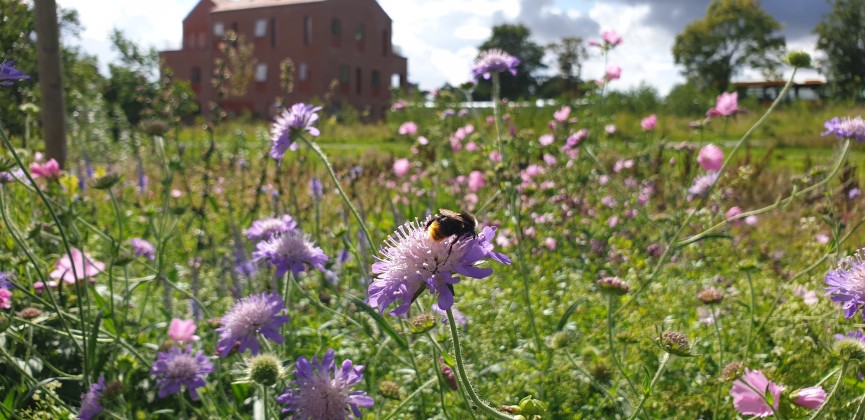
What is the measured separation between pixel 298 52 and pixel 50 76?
2356 cm

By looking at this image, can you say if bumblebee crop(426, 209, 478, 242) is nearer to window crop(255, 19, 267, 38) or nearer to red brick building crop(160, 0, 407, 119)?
red brick building crop(160, 0, 407, 119)

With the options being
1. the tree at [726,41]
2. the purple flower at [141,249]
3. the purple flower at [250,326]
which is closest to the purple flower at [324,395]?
the purple flower at [250,326]

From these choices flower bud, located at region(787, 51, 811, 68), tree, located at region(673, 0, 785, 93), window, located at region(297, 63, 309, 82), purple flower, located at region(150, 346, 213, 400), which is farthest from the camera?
tree, located at region(673, 0, 785, 93)

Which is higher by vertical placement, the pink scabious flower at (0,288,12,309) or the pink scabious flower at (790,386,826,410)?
the pink scabious flower at (0,288,12,309)

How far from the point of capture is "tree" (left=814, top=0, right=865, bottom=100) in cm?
2456

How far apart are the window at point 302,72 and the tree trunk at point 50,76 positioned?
23389 mm

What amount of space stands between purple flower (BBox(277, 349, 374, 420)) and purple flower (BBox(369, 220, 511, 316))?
412mm

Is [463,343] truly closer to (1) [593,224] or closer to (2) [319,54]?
(1) [593,224]

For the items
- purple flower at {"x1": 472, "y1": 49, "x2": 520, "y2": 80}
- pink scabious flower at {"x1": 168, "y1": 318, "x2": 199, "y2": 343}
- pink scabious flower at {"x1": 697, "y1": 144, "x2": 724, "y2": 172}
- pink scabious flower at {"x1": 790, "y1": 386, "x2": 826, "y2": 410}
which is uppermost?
purple flower at {"x1": 472, "y1": 49, "x2": 520, "y2": 80}

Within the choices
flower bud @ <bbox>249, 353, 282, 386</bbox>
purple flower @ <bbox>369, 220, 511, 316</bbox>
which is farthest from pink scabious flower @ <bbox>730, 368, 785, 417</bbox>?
flower bud @ <bbox>249, 353, 282, 386</bbox>

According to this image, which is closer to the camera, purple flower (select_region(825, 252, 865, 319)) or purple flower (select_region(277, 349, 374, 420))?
purple flower (select_region(825, 252, 865, 319))

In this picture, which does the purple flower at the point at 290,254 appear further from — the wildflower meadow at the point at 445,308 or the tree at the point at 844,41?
the tree at the point at 844,41

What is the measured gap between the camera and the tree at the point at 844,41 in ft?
80.6

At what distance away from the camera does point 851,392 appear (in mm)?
1945
